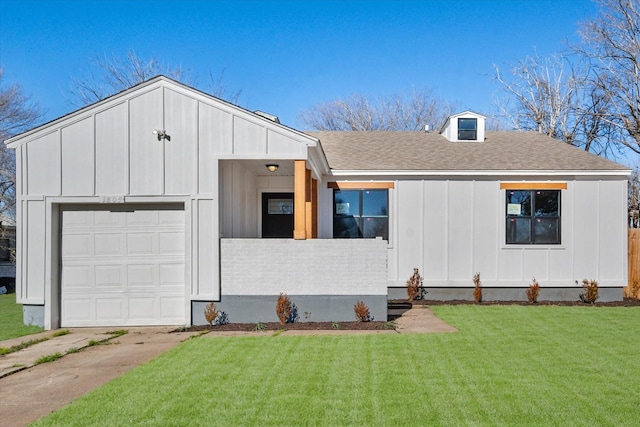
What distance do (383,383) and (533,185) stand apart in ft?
29.7

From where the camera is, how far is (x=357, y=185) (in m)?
13.1

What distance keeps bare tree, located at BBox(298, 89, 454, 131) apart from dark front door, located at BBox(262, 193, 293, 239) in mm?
20569

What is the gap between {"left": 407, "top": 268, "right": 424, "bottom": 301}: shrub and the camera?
41.1 ft

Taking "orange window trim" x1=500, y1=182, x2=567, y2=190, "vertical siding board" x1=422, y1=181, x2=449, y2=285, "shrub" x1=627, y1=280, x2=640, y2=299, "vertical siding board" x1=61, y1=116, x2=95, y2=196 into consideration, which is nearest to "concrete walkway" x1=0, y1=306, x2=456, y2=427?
"vertical siding board" x1=422, y1=181, x2=449, y2=285

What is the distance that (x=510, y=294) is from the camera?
12.8m

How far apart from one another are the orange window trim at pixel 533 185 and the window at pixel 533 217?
0.31 ft

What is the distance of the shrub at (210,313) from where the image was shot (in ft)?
30.8

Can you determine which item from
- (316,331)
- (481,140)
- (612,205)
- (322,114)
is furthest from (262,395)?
(322,114)

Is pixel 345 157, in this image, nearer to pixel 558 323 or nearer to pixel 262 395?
pixel 558 323

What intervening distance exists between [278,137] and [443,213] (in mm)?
5378

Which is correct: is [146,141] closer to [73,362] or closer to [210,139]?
[210,139]

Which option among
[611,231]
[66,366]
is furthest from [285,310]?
[611,231]

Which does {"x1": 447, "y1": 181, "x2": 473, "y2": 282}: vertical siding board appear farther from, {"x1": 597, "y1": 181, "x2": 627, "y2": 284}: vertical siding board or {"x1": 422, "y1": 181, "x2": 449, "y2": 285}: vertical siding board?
{"x1": 597, "y1": 181, "x2": 627, "y2": 284}: vertical siding board

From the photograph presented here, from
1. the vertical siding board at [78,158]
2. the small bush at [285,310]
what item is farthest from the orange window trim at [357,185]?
the vertical siding board at [78,158]
